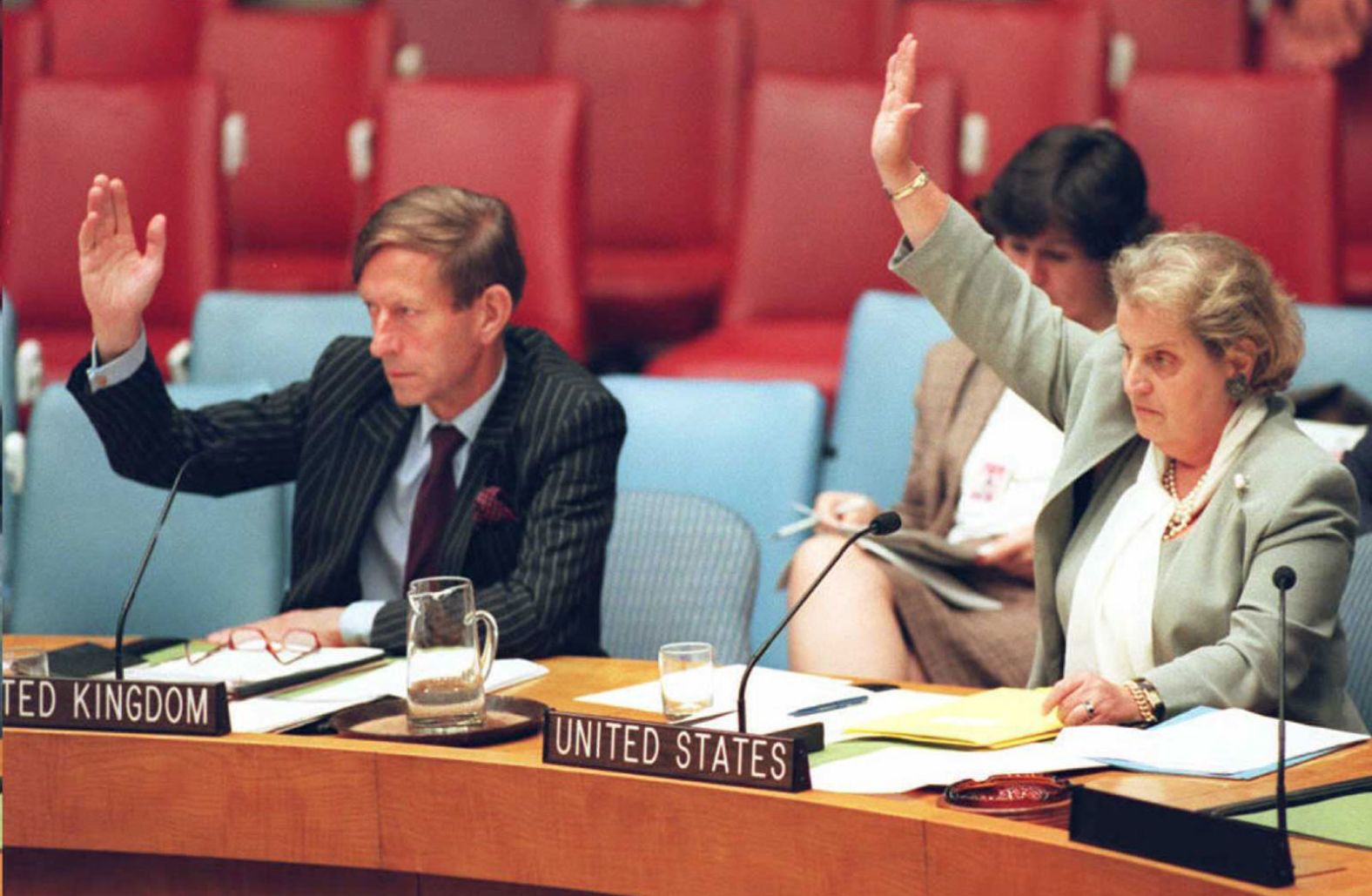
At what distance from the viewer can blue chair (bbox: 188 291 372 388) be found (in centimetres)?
289

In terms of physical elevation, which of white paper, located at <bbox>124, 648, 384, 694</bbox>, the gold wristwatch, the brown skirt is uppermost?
the gold wristwatch

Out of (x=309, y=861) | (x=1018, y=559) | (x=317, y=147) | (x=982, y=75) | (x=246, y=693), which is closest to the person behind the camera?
(x=309, y=861)

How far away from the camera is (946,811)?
141 cm

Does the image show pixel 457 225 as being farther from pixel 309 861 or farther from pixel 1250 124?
pixel 1250 124

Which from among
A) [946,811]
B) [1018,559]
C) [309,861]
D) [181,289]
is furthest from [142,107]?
[946,811]

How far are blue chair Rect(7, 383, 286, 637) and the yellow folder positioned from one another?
1.14m

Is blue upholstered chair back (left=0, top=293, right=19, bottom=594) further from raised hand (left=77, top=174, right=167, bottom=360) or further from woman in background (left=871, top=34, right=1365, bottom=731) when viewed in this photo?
woman in background (left=871, top=34, right=1365, bottom=731)

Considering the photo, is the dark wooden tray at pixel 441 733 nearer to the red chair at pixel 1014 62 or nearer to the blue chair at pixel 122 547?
the blue chair at pixel 122 547

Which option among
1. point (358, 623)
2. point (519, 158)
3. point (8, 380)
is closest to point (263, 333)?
point (8, 380)

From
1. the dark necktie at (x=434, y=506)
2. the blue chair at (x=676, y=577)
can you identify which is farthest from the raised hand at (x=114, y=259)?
the blue chair at (x=676, y=577)

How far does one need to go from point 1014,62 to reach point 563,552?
1.80m

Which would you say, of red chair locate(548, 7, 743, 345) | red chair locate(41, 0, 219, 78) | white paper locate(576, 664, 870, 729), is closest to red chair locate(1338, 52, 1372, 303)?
red chair locate(548, 7, 743, 345)

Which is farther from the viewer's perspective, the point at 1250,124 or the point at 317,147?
the point at 317,147

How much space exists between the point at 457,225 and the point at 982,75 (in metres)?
1.59
